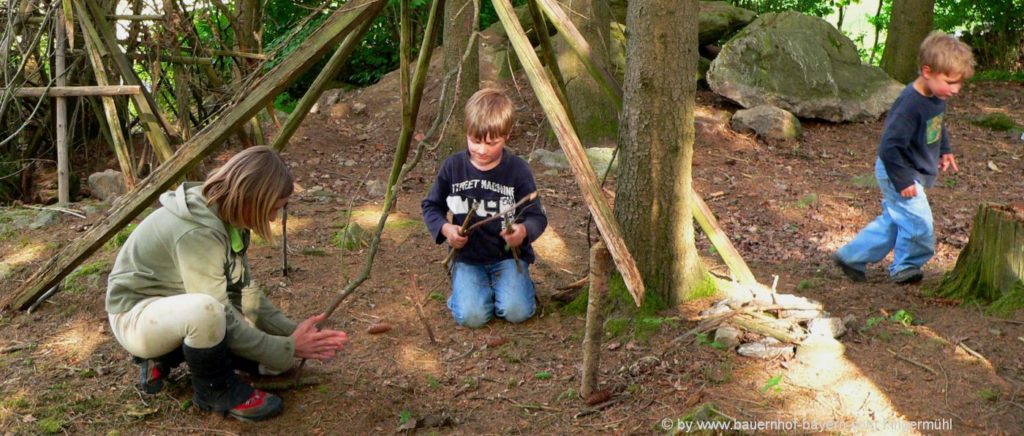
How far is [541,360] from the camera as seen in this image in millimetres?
3707

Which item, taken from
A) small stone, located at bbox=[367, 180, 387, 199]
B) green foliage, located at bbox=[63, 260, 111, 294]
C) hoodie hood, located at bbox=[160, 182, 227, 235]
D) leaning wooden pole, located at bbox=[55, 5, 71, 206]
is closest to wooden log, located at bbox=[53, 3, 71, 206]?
leaning wooden pole, located at bbox=[55, 5, 71, 206]

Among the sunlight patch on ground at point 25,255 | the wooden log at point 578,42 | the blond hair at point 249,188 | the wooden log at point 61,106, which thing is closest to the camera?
the blond hair at point 249,188

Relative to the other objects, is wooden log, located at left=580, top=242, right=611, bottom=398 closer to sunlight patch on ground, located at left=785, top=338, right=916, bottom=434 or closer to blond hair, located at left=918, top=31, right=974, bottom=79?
sunlight patch on ground, located at left=785, top=338, right=916, bottom=434

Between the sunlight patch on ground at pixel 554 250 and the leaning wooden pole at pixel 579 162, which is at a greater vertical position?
the leaning wooden pole at pixel 579 162

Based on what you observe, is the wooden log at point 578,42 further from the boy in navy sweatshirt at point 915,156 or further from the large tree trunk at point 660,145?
the boy in navy sweatshirt at point 915,156

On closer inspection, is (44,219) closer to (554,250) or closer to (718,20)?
(554,250)

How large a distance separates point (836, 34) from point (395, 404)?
849 centimetres

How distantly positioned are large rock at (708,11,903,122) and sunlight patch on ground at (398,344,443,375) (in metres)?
6.07

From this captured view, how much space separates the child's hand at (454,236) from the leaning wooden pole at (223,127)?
1.15m

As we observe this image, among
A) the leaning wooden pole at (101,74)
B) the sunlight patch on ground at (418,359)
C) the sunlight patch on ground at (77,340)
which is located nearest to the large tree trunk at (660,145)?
the sunlight patch on ground at (418,359)

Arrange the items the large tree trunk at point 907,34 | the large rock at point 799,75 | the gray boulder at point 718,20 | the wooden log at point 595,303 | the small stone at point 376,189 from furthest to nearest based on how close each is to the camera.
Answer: the gray boulder at point 718,20 → the large tree trunk at point 907,34 → the large rock at point 799,75 → the small stone at point 376,189 → the wooden log at point 595,303

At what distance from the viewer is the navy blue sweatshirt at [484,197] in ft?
13.5

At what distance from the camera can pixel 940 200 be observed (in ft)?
→ 21.2

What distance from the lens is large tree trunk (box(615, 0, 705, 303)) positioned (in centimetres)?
345
